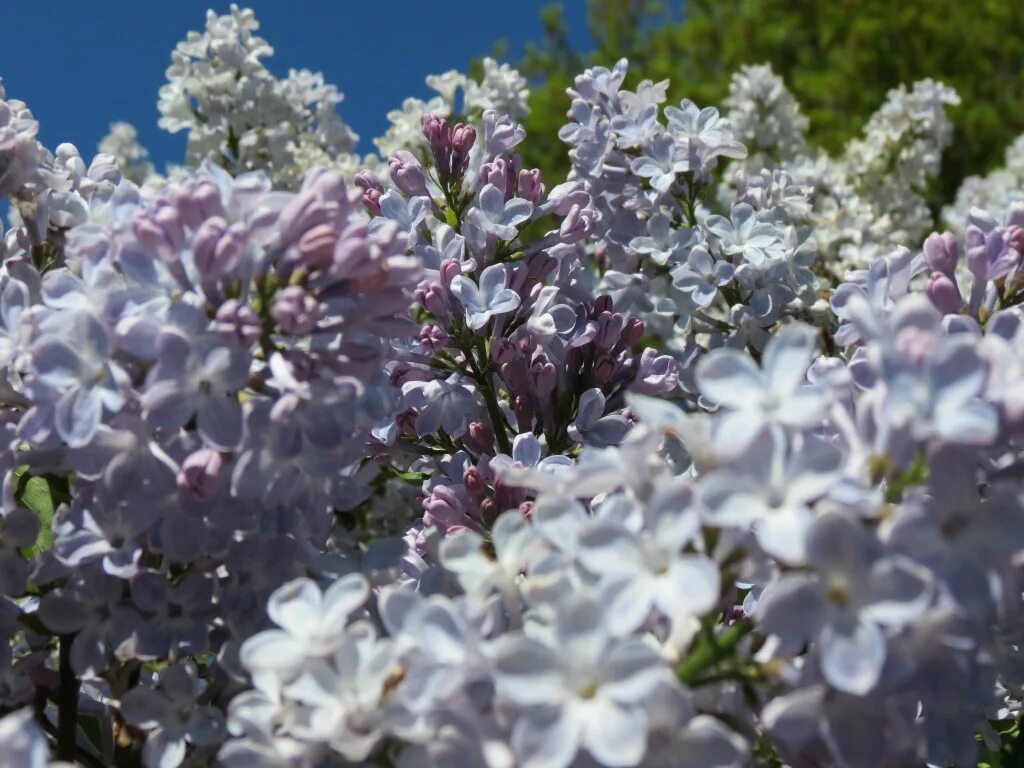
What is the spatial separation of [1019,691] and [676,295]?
2.66 feet

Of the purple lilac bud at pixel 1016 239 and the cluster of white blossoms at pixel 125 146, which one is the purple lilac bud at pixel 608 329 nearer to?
the purple lilac bud at pixel 1016 239

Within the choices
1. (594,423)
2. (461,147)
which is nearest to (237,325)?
(594,423)

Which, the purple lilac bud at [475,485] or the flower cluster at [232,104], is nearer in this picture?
the purple lilac bud at [475,485]

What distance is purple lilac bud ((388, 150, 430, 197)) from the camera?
5.55ft

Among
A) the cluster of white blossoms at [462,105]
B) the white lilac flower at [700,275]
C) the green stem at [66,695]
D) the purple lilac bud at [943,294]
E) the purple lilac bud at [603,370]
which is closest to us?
the green stem at [66,695]

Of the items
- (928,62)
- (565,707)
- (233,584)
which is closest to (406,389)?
(233,584)

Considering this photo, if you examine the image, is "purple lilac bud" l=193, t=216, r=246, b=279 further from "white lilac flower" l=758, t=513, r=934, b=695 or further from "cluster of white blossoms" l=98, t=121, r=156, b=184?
"cluster of white blossoms" l=98, t=121, r=156, b=184

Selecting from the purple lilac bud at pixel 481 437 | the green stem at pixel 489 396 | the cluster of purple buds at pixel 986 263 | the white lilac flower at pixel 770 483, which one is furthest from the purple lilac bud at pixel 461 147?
the white lilac flower at pixel 770 483

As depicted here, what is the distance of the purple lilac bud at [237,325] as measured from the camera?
0.94m

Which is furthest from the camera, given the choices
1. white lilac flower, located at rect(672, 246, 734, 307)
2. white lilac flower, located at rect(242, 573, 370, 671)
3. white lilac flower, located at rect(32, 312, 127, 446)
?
white lilac flower, located at rect(672, 246, 734, 307)

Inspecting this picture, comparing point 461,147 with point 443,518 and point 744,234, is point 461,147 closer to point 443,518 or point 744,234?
point 744,234

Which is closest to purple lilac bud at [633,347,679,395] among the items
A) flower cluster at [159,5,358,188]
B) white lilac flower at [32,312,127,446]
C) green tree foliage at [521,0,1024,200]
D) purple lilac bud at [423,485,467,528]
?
purple lilac bud at [423,485,467,528]

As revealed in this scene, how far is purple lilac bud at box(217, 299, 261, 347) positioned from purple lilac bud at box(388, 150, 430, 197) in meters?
0.78

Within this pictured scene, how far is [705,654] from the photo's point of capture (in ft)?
2.76
